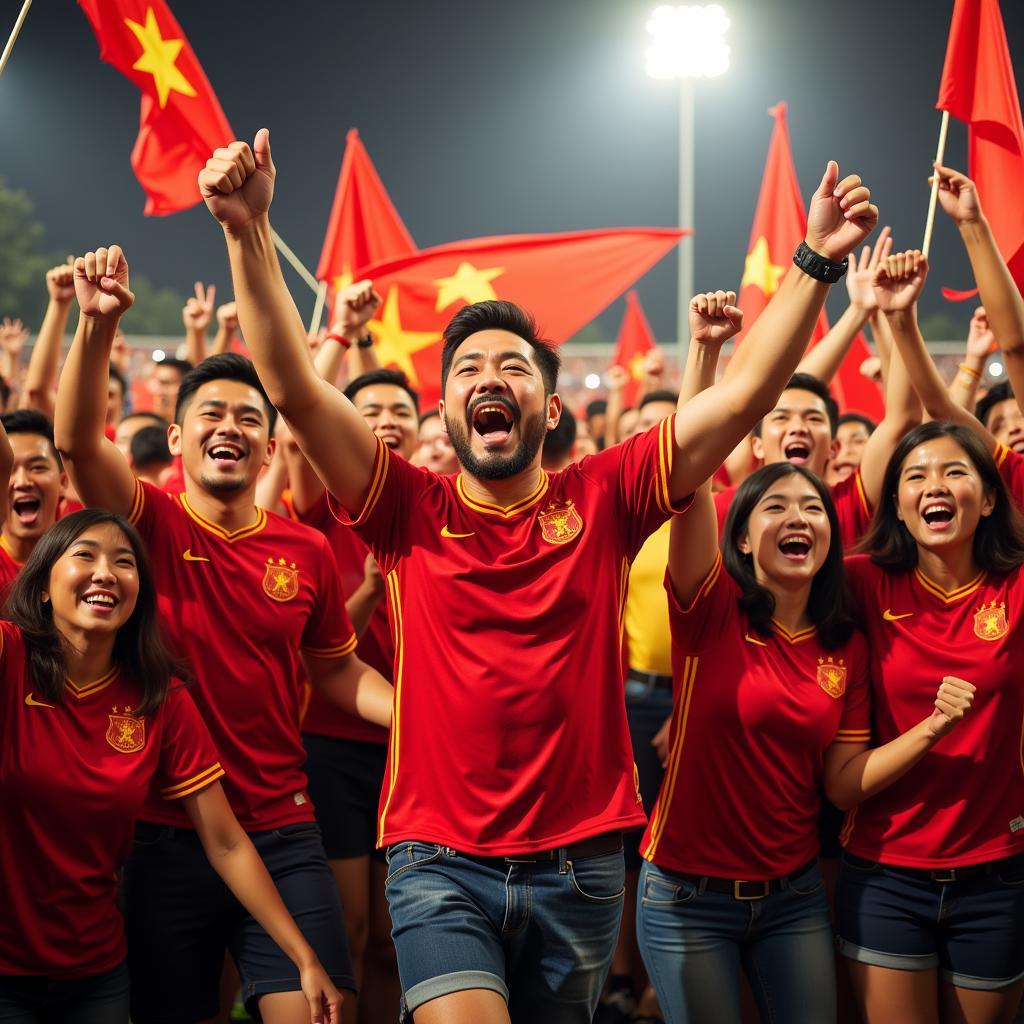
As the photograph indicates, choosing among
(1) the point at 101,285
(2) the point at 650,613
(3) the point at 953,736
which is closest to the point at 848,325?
(2) the point at 650,613

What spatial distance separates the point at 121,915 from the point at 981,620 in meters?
2.72

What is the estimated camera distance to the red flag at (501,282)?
7262 millimetres

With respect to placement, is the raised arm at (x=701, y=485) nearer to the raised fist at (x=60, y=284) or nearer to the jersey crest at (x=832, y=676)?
the jersey crest at (x=832, y=676)

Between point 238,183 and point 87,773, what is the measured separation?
1671 mm

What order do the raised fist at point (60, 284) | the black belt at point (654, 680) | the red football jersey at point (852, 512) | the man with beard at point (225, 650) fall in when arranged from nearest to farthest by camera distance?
the man with beard at point (225, 650)
the red football jersey at point (852, 512)
the black belt at point (654, 680)
the raised fist at point (60, 284)

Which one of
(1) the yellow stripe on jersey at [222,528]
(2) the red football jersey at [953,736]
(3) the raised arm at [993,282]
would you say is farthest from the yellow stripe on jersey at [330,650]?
(3) the raised arm at [993,282]

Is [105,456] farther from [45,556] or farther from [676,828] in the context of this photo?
[676,828]

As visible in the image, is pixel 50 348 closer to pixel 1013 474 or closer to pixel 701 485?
pixel 701 485

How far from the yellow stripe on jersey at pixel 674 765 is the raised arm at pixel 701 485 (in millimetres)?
224

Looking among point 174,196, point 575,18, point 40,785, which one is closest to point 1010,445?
point 40,785

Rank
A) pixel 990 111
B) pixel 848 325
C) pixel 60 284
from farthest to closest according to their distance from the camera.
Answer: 1. pixel 990 111
2. pixel 60 284
3. pixel 848 325

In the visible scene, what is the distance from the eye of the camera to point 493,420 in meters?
3.19

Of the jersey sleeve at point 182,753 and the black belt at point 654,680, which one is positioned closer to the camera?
the jersey sleeve at point 182,753

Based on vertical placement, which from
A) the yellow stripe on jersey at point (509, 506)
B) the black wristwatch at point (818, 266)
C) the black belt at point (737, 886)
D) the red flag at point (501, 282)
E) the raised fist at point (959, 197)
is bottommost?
the black belt at point (737, 886)
